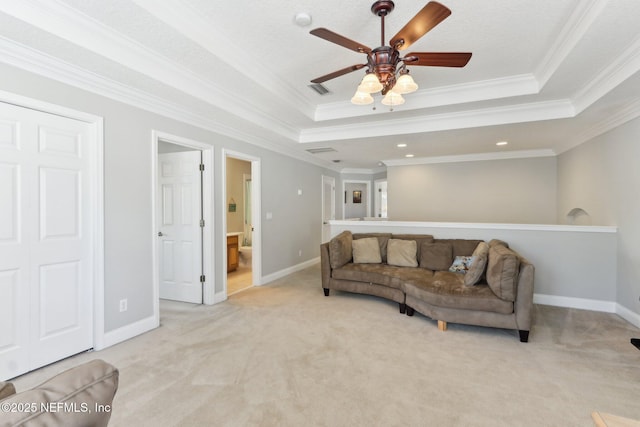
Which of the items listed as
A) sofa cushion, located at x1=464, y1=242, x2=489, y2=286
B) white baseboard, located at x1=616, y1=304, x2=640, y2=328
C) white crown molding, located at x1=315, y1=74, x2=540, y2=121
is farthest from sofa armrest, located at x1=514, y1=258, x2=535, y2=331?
white crown molding, located at x1=315, y1=74, x2=540, y2=121

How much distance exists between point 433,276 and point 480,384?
158cm

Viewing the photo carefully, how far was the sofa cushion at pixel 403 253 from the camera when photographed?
4277 millimetres

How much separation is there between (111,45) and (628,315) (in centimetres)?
569

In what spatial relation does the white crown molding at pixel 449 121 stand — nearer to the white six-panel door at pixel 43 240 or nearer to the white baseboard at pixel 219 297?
the white baseboard at pixel 219 297

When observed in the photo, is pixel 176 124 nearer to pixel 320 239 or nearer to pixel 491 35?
pixel 491 35

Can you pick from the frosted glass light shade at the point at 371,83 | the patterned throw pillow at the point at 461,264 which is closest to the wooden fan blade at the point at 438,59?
the frosted glass light shade at the point at 371,83

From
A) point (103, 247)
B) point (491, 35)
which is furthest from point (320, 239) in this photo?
point (491, 35)

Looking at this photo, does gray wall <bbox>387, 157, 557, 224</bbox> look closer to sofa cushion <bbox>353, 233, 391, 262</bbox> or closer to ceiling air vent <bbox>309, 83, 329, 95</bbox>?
sofa cushion <bbox>353, 233, 391, 262</bbox>

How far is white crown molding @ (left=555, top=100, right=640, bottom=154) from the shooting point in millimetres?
3217

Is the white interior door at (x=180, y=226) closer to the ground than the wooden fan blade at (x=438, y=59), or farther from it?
closer to the ground

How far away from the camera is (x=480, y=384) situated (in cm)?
222

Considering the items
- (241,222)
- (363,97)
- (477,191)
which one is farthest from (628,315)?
(241,222)

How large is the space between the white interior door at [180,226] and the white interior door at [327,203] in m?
3.67

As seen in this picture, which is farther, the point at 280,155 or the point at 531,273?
the point at 280,155
